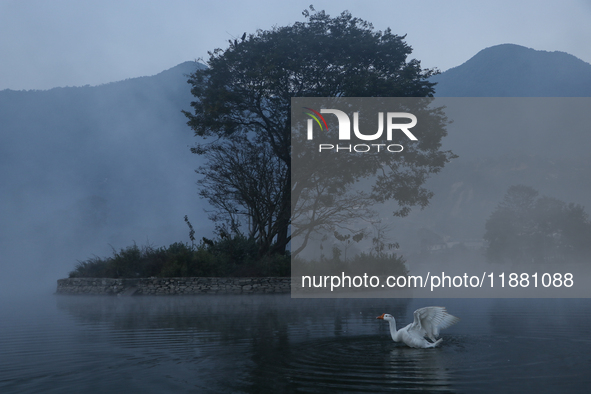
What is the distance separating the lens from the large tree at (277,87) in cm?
2741

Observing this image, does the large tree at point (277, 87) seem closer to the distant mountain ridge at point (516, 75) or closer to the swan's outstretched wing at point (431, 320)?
the swan's outstretched wing at point (431, 320)

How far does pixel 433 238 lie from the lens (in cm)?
3161

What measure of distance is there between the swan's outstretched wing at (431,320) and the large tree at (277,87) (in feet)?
63.9

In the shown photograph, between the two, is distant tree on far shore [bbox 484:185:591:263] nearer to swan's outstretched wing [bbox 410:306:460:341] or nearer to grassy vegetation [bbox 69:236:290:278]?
grassy vegetation [bbox 69:236:290:278]

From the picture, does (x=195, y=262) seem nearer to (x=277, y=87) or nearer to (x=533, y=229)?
(x=277, y=87)

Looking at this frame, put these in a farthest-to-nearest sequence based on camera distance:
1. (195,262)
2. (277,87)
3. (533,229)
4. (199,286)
Result: (533,229), (277,87), (195,262), (199,286)

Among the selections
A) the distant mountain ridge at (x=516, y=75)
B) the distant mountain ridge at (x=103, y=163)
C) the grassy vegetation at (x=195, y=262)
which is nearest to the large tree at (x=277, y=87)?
the grassy vegetation at (x=195, y=262)

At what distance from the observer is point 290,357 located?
7.39 m

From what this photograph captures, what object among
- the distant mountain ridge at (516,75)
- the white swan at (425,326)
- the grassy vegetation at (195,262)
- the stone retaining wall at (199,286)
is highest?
the distant mountain ridge at (516,75)

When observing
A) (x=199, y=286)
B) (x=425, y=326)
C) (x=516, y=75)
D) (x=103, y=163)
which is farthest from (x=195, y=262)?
(x=516, y=75)

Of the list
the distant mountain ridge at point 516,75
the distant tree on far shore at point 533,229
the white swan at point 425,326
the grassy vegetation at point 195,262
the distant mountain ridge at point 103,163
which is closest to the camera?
the white swan at point 425,326

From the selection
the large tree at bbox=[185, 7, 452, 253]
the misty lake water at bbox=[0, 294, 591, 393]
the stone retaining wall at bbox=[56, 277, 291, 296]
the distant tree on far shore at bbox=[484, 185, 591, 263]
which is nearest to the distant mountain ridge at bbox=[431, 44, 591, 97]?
the distant tree on far shore at bbox=[484, 185, 591, 263]

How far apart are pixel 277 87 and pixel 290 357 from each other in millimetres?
22312

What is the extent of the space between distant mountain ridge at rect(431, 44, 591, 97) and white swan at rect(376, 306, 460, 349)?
114 meters
